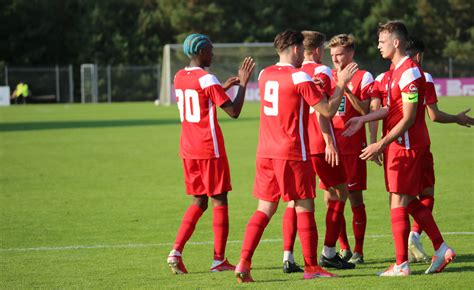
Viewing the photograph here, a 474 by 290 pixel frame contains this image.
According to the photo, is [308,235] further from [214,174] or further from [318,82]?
[318,82]

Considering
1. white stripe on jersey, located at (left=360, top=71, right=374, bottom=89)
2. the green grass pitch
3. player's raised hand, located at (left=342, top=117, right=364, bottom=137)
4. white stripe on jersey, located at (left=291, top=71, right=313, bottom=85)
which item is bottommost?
the green grass pitch

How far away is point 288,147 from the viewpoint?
761cm

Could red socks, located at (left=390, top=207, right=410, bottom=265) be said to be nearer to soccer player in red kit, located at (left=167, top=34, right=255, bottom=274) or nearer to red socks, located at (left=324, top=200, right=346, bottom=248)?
red socks, located at (left=324, top=200, right=346, bottom=248)

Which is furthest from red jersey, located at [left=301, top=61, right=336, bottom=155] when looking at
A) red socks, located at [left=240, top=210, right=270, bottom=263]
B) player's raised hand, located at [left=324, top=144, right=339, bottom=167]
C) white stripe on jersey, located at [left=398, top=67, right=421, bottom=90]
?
red socks, located at [left=240, top=210, right=270, bottom=263]

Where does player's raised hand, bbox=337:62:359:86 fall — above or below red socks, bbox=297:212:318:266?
above

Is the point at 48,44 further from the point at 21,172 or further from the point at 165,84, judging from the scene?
the point at 21,172

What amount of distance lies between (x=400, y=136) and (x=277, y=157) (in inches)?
42.2

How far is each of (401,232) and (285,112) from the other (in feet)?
4.78

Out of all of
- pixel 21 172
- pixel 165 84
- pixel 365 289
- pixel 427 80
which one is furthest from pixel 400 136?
pixel 165 84

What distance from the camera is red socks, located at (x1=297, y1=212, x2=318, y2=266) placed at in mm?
7645

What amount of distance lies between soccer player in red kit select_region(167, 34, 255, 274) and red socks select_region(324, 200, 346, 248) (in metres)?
0.97

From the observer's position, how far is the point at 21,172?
1816 centimetres

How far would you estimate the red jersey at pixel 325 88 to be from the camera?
8.29 meters

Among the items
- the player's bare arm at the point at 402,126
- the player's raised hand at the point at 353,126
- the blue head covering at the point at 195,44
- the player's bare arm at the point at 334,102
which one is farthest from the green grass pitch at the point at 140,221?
the blue head covering at the point at 195,44
